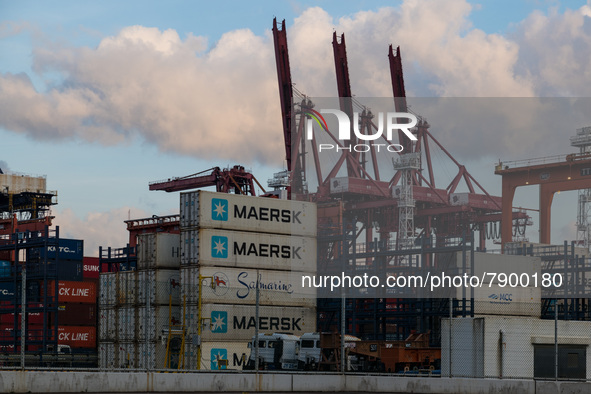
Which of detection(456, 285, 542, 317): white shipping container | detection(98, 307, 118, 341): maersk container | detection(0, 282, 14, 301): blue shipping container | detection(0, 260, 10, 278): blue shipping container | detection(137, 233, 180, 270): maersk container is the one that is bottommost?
detection(98, 307, 118, 341): maersk container

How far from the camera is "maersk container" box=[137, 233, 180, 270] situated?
5672cm

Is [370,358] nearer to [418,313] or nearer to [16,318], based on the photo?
[418,313]

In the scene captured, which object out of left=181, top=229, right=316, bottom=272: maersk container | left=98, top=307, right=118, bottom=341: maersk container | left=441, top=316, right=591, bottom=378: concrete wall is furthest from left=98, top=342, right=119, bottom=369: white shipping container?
left=441, top=316, right=591, bottom=378: concrete wall

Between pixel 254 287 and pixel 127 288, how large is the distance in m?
8.16

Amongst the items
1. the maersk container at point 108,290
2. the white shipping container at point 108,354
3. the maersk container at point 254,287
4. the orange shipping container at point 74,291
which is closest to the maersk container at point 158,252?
the maersk container at point 108,290

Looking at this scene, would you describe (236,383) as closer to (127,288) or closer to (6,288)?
(127,288)

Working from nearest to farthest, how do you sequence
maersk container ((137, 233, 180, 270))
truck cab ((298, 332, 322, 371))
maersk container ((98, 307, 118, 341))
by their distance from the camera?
truck cab ((298, 332, 322, 371))
maersk container ((98, 307, 118, 341))
maersk container ((137, 233, 180, 270))

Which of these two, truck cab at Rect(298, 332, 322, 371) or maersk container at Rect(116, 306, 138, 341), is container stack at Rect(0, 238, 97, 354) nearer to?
maersk container at Rect(116, 306, 138, 341)

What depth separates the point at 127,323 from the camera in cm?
5531

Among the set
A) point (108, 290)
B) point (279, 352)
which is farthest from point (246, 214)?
point (279, 352)

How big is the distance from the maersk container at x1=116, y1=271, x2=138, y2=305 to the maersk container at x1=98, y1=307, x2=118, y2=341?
99 centimetres

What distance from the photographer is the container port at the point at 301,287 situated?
30.2 m

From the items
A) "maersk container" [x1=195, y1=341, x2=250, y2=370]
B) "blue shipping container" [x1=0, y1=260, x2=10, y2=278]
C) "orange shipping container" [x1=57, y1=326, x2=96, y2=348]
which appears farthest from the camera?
"blue shipping container" [x1=0, y1=260, x2=10, y2=278]

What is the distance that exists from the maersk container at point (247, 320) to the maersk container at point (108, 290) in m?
6.77
